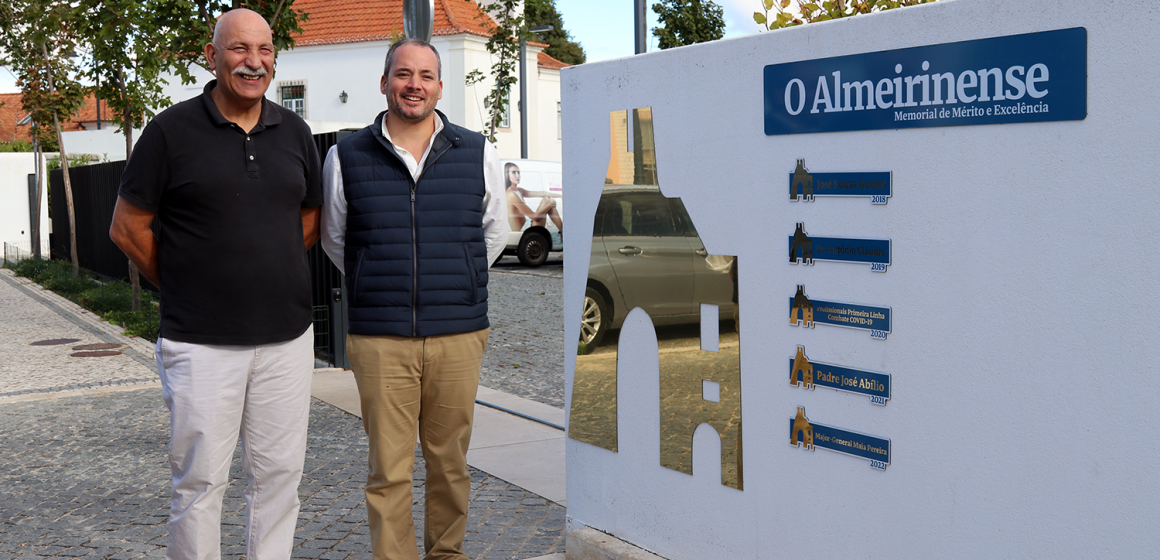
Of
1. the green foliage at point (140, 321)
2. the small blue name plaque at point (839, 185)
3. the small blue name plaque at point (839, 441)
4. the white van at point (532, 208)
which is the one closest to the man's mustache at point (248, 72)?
the small blue name plaque at point (839, 185)

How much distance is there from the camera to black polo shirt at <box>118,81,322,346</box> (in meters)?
3.38

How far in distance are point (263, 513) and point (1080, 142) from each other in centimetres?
280

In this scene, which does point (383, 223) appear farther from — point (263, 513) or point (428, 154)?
point (263, 513)

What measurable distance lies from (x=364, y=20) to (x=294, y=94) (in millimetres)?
3919

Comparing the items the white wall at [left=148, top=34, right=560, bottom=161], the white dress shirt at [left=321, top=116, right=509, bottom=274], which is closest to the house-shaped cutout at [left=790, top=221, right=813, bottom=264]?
the white dress shirt at [left=321, top=116, right=509, bottom=274]

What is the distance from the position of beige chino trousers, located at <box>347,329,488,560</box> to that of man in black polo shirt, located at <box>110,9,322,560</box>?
0.34m

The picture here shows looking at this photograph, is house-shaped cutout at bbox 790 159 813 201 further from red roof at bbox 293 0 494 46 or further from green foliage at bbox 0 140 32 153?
green foliage at bbox 0 140 32 153

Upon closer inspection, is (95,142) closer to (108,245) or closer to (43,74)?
(43,74)

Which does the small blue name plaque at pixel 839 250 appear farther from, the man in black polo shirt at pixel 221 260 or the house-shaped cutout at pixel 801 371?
the man in black polo shirt at pixel 221 260

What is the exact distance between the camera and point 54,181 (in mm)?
26859

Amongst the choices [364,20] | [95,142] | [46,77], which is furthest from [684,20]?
[46,77]

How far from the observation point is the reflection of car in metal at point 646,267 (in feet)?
11.7

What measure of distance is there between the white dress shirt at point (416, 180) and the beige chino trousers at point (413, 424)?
366 mm

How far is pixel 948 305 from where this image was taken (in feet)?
9.27
